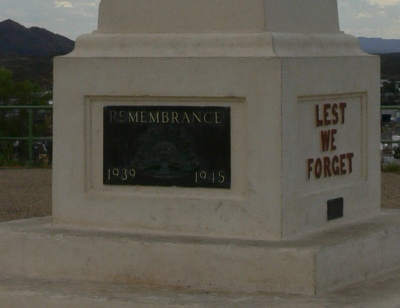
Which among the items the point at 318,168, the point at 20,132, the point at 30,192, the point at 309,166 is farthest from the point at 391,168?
the point at 309,166

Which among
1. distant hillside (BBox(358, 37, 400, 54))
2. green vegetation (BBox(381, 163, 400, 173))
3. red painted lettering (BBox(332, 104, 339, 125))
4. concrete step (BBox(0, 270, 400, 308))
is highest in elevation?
distant hillside (BBox(358, 37, 400, 54))

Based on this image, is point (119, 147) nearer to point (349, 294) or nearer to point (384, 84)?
point (349, 294)

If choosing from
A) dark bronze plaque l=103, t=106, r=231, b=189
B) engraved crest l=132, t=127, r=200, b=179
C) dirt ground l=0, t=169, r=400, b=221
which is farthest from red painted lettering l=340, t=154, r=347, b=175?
dirt ground l=0, t=169, r=400, b=221

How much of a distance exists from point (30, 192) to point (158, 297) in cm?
784

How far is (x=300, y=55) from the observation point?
20.4 feet

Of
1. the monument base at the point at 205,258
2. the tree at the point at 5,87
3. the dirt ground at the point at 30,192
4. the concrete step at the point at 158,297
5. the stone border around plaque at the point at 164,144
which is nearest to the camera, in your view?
the concrete step at the point at 158,297

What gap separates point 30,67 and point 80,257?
106 ft

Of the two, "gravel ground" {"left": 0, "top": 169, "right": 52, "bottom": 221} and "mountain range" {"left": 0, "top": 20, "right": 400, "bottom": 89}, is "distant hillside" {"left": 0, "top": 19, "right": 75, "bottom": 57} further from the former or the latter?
"gravel ground" {"left": 0, "top": 169, "right": 52, "bottom": 221}

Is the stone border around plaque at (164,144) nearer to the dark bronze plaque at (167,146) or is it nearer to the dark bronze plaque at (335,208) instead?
the dark bronze plaque at (167,146)

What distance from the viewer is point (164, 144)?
6262 millimetres

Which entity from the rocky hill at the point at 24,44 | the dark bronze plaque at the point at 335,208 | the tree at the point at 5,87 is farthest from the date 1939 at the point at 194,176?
the rocky hill at the point at 24,44

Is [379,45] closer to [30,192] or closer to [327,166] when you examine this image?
[30,192]

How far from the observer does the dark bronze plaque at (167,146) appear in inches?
242

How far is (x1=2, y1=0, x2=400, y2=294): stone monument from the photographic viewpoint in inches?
233
